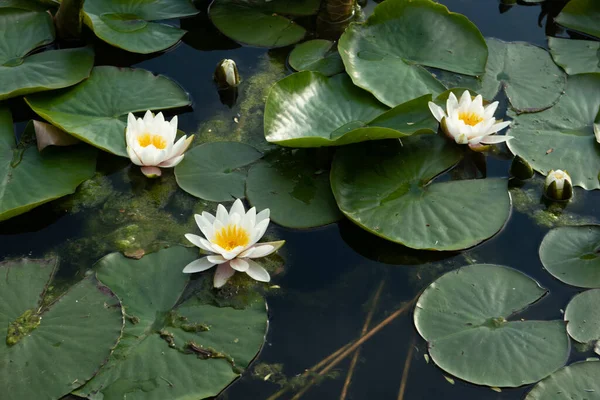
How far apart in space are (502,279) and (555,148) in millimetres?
963

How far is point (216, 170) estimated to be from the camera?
318 cm

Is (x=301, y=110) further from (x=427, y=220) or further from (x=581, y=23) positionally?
(x=581, y=23)

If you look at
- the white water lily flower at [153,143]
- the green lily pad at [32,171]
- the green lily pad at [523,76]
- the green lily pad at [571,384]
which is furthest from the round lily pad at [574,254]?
the green lily pad at [32,171]

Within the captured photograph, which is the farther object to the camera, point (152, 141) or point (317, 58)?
point (317, 58)

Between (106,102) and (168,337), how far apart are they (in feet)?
5.02

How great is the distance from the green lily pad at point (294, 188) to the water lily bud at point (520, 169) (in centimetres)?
96

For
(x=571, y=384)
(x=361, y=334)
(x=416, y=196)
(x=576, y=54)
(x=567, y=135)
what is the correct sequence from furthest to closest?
1. (x=576, y=54)
2. (x=567, y=135)
3. (x=416, y=196)
4. (x=361, y=334)
5. (x=571, y=384)

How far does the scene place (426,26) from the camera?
3.81 metres

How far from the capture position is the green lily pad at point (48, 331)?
2295 mm

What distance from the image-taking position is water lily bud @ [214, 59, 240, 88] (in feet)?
11.9

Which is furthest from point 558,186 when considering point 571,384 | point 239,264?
point 239,264

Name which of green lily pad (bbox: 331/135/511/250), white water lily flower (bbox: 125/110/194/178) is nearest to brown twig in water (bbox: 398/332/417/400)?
green lily pad (bbox: 331/135/511/250)

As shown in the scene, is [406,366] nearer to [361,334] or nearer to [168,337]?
[361,334]

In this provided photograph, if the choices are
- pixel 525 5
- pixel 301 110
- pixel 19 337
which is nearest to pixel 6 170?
pixel 19 337
